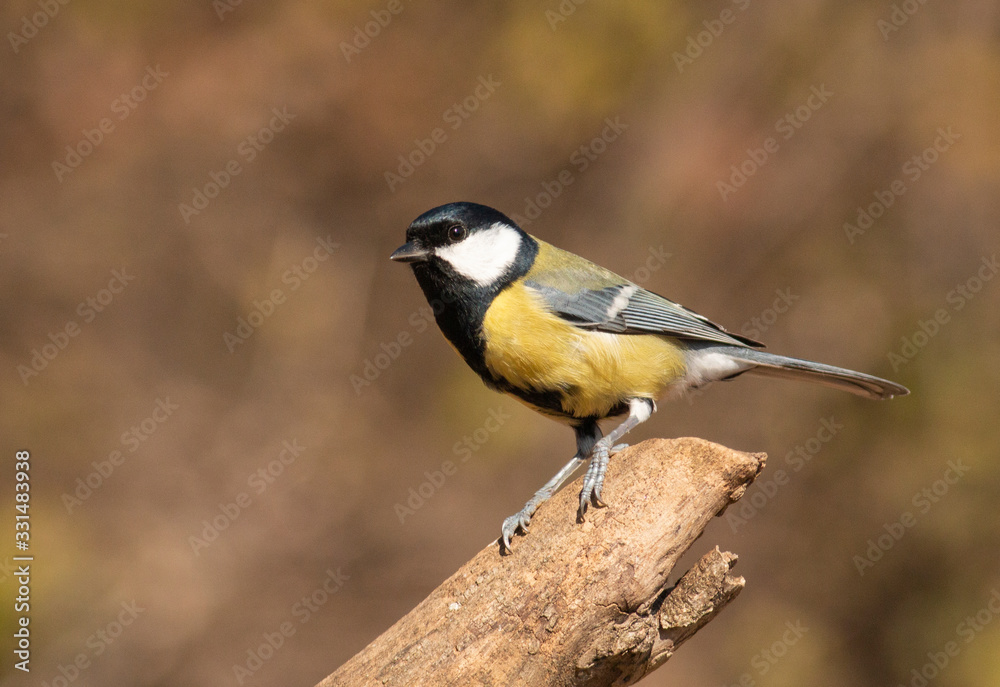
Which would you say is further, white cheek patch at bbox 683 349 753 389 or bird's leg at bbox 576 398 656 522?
white cheek patch at bbox 683 349 753 389

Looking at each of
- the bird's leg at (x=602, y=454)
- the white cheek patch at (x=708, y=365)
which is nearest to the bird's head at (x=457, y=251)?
the bird's leg at (x=602, y=454)

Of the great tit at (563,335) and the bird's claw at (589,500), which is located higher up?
the great tit at (563,335)

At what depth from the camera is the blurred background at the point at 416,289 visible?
222 inches

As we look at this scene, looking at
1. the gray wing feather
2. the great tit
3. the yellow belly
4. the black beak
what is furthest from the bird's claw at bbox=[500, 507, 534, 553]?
the black beak

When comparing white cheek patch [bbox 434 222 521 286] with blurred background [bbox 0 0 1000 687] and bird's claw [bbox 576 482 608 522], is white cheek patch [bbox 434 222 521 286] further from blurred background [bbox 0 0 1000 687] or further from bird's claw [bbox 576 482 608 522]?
blurred background [bbox 0 0 1000 687]

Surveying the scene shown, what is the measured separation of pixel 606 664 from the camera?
2.24 m

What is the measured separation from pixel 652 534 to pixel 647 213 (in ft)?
15.5

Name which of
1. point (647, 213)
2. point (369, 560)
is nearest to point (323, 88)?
point (647, 213)

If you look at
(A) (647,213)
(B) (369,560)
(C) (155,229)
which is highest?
(A) (647,213)

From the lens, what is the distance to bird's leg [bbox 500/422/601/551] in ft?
8.28

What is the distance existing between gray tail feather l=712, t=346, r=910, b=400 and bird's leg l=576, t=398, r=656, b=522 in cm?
49

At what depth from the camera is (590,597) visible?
224cm

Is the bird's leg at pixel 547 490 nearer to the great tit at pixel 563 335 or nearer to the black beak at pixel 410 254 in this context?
the great tit at pixel 563 335

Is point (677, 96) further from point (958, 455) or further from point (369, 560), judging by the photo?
point (369, 560)
